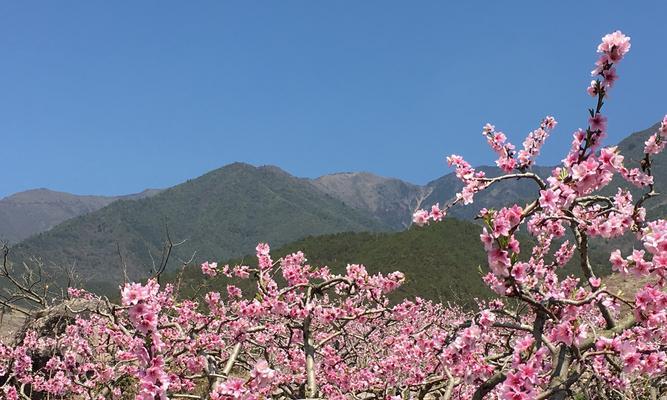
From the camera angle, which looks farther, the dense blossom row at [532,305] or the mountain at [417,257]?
the mountain at [417,257]

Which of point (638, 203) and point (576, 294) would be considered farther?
point (638, 203)

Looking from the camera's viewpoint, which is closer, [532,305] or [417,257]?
[532,305]

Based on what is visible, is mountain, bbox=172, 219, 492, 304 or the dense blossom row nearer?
the dense blossom row

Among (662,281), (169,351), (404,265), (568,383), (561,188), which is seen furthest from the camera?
(404,265)

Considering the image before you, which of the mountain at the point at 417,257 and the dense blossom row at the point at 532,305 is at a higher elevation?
the mountain at the point at 417,257

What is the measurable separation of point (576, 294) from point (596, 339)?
0.34 m

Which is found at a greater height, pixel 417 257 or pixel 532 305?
pixel 417 257

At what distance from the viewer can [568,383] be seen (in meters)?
3.80

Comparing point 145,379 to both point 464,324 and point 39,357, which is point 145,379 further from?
point 39,357

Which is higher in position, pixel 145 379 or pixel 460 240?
pixel 460 240

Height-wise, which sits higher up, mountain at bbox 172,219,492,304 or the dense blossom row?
mountain at bbox 172,219,492,304

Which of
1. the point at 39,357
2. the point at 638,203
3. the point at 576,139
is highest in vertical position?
the point at 576,139

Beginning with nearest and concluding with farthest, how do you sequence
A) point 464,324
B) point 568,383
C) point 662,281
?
1. point 662,281
2. point 568,383
3. point 464,324

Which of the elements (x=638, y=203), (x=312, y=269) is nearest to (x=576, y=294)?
(x=638, y=203)
